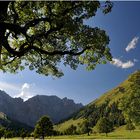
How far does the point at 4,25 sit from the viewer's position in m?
23.6

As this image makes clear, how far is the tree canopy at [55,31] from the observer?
23828mm

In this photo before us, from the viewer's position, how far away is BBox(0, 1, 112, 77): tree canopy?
2383 cm

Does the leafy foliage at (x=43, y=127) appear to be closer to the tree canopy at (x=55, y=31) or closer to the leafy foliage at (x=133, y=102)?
the leafy foliage at (x=133, y=102)

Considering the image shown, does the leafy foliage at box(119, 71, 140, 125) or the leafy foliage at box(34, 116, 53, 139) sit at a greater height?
the leafy foliage at box(34, 116, 53, 139)

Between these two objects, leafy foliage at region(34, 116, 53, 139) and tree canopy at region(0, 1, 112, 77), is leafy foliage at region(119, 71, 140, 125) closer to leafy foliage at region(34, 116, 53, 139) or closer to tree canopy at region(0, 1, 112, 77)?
tree canopy at region(0, 1, 112, 77)

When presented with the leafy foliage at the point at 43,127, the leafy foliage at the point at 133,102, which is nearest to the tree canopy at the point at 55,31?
the leafy foliage at the point at 133,102

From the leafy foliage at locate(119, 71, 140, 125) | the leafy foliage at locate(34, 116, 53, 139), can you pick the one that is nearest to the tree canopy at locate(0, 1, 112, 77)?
the leafy foliage at locate(119, 71, 140, 125)

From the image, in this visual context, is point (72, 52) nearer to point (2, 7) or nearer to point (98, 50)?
point (98, 50)

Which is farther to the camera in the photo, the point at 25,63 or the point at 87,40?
the point at 25,63

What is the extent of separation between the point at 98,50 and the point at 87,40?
2601mm

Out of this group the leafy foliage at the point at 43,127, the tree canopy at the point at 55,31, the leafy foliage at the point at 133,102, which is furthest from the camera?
the leafy foliage at the point at 43,127

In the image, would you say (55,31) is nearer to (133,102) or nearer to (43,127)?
(133,102)

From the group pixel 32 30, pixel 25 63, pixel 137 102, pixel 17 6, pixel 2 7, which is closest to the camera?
pixel 2 7

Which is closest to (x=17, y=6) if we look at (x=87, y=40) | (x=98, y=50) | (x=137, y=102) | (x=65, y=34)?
(x=65, y=34)
